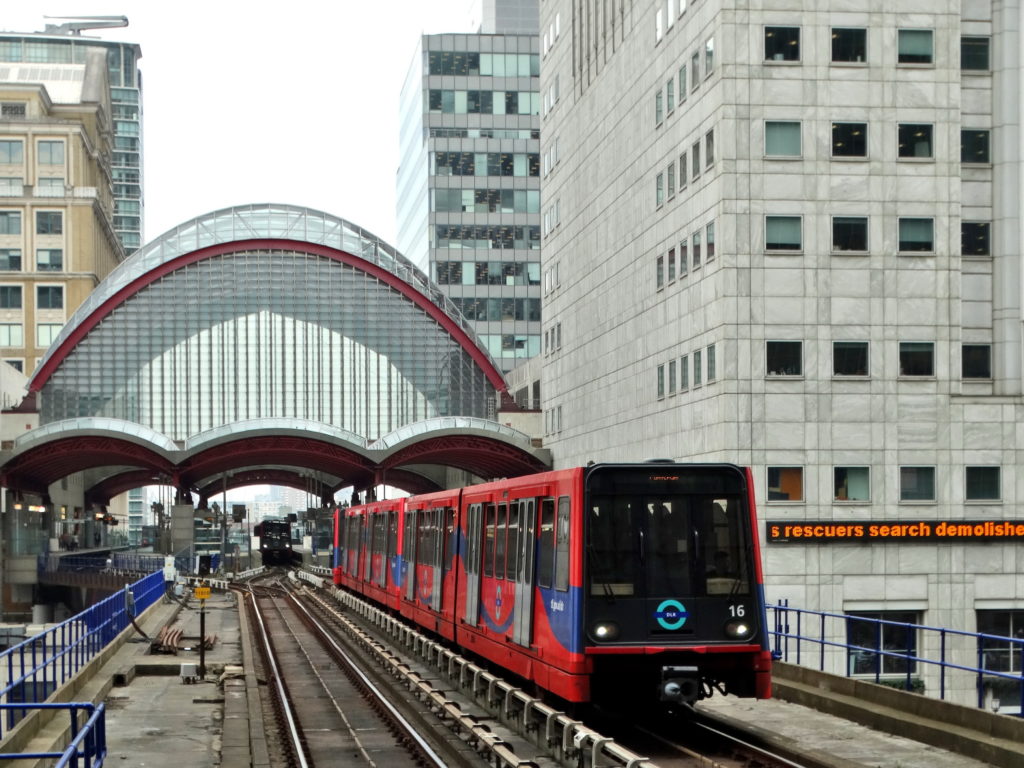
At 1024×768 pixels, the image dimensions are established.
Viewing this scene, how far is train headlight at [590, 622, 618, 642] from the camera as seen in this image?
59.9 feet

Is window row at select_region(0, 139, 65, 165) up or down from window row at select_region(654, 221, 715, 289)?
up

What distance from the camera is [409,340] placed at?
4407 inches

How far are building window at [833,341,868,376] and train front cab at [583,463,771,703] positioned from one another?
33.4m

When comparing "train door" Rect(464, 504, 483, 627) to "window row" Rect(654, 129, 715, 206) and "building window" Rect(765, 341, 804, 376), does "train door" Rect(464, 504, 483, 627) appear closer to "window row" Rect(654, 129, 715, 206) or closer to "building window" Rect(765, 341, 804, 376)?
"building window" Rect(765, 341, 804, 376)

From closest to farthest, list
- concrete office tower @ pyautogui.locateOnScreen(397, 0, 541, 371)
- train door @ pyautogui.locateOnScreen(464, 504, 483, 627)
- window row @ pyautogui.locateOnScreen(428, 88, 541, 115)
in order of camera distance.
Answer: train door @ pyautogui.locateOnScreen(464, 504, 483, 627) → concrete office tower @ pyautogui.locateOnScreen(397, 0, 541, 371) → window row @ pyautogui.locateOnScreen(428, 88, 541, 115)

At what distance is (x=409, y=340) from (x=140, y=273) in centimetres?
2081

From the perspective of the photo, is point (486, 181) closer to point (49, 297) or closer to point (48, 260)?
point (48, 260)

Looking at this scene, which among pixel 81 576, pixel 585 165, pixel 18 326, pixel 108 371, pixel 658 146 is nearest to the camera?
pixel 658 146

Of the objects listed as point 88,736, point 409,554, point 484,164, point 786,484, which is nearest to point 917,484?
point 786,484

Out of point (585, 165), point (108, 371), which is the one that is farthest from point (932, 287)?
point (108, 371)

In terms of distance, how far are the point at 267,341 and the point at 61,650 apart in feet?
286

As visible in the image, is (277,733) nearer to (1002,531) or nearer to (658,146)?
(1002,531)

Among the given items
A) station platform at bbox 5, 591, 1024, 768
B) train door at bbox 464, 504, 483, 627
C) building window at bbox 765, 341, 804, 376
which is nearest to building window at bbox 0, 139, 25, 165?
building window at bbox 765, 341, 804, 376

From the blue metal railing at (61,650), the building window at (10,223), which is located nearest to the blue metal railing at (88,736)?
the blue metal railing at (61,650)
